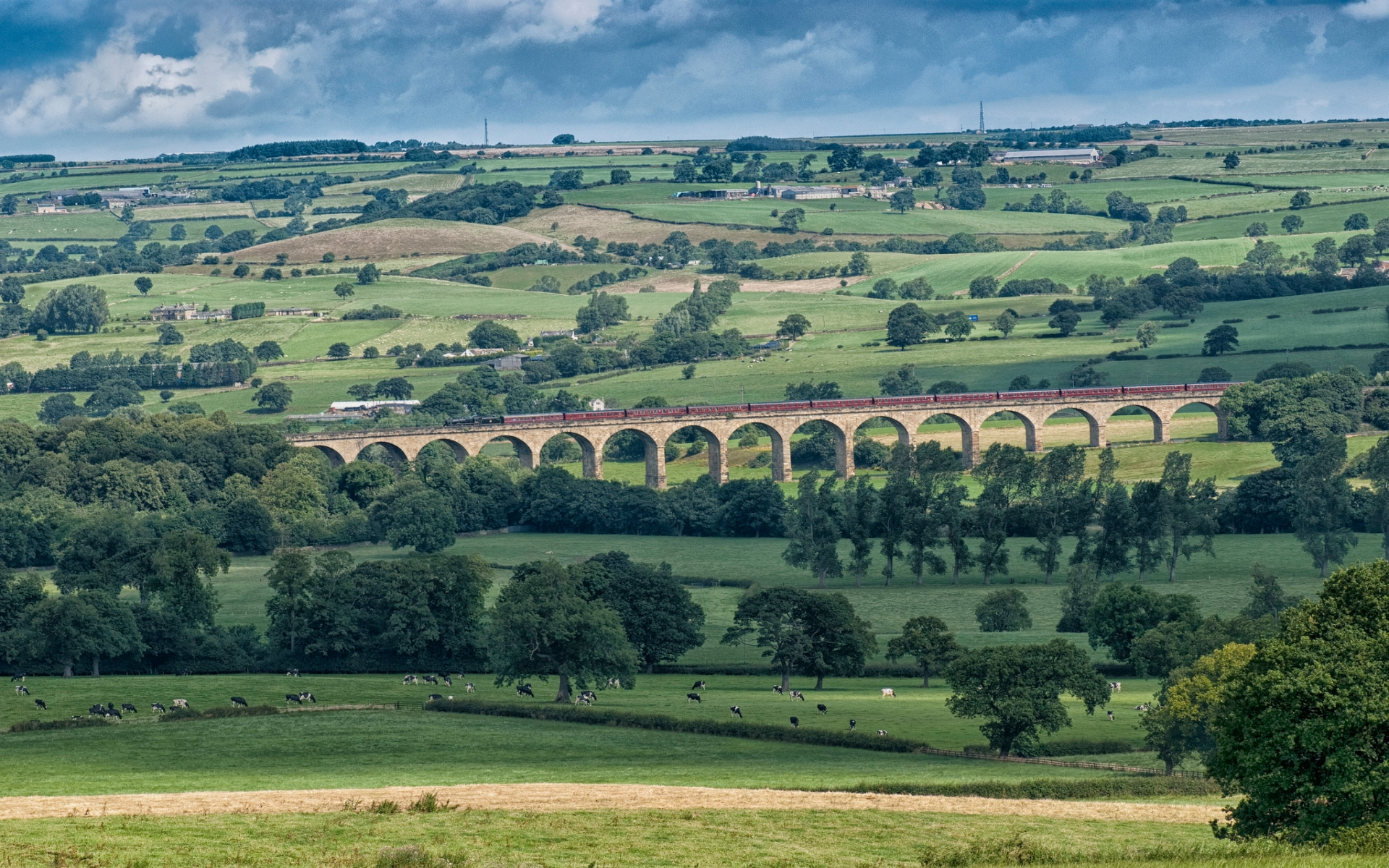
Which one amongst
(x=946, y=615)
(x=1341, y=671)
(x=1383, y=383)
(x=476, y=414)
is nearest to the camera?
(x=1341, y=671)

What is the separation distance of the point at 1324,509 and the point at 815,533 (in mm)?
28665

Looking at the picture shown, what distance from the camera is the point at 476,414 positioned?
541ft

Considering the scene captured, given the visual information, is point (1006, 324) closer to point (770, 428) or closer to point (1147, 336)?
point (1147, 336)

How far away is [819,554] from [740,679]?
24602 millimetres

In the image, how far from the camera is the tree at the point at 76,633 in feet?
259

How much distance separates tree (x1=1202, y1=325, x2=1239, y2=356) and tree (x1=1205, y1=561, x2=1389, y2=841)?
142 meters

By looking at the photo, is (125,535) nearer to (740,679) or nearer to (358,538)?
(358,538)

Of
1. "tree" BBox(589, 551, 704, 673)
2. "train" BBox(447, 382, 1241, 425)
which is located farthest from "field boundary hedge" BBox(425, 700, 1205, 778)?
"train" BBox(447, 382, 1241, 425)

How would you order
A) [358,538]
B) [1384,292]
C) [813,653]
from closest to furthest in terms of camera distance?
1. [813,653]
2. [358,538]
3. [1384,292]

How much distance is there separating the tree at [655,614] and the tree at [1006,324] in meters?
111

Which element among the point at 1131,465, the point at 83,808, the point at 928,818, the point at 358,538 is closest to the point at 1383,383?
the point at 1131,465

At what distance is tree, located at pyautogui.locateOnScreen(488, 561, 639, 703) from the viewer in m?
72.2

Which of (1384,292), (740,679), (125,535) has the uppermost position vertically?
(1384,292)

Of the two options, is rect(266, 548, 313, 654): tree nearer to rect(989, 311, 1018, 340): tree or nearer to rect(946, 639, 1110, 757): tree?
rect(946, 639, 1110, 757): tree
